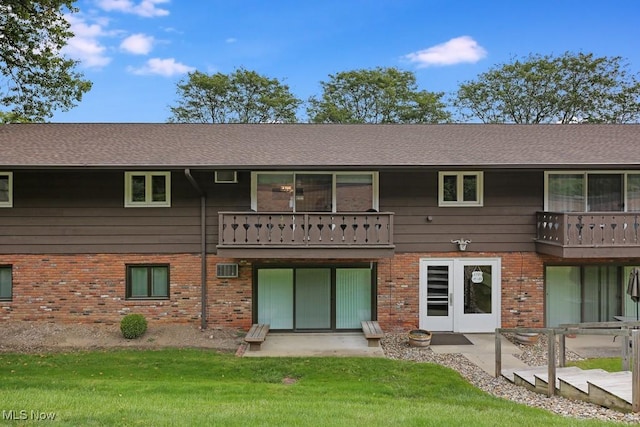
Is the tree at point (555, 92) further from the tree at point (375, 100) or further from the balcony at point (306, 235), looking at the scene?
the balcony at point (306, 235)

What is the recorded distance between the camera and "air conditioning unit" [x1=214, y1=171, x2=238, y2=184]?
36.1 feet

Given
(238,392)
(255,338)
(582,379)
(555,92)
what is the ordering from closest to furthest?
(238,392)
(582,379)
(255,338)
(555,92)

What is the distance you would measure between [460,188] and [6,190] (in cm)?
1154

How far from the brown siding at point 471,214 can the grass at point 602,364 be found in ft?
10.7

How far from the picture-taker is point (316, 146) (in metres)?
11.9

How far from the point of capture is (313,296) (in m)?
11.1

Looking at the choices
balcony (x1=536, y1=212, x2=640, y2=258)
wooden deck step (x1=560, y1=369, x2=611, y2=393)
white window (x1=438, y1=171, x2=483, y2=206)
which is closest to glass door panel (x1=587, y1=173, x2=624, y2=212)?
balcony (x1=536, y1=212, x2=640, y2=258)

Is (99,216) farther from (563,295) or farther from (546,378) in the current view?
(563,295)

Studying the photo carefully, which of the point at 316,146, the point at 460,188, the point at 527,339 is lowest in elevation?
the point at 527,339

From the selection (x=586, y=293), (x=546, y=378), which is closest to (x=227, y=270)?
(x=546, y=378)

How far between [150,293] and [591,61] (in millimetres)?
31516

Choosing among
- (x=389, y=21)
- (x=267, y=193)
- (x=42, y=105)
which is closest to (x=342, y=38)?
(x=389, y=21)

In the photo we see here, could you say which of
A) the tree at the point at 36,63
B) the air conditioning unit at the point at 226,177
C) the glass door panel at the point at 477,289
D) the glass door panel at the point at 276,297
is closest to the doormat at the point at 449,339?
the glass door panel at the point at 477,289

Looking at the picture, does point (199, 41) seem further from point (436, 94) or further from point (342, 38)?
point (436, 94)
